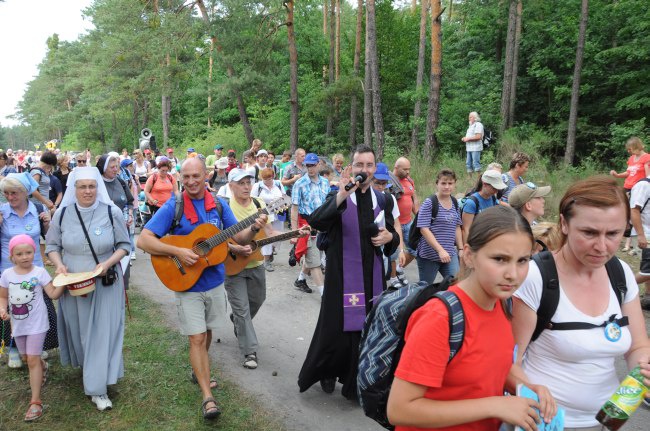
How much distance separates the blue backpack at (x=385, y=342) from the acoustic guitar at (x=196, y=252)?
2.47 meters

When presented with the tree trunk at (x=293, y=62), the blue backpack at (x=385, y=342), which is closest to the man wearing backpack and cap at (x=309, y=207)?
the blue backpack at (x=385, y=342)

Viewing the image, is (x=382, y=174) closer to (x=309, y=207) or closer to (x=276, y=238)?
(x=309, y=207)

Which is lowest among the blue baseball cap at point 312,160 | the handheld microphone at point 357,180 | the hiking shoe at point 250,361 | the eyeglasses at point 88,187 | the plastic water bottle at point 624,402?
the hiking shoe at point 250,361

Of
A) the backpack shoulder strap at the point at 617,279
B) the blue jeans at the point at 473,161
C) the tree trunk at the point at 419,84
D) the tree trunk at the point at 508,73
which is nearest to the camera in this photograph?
the backpack shoulder strap at the point at 617,279

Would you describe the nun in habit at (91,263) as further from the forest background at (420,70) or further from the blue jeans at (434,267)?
the forest background at (420,70)

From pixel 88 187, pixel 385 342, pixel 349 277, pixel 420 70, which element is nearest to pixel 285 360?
pixel 349 277

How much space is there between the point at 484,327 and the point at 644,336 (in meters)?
0.98

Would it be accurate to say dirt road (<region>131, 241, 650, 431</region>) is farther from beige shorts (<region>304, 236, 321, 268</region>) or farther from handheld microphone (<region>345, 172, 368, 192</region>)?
handheld microphone (<region>345, 172, 368, 192</region>)

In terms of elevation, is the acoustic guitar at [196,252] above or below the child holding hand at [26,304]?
above

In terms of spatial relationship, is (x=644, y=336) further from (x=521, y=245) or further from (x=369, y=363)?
(x=369, y=363)

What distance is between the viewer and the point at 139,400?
442cm

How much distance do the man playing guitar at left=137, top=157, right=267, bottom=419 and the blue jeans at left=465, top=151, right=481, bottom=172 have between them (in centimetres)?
1130

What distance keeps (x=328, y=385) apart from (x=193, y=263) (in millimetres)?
1678

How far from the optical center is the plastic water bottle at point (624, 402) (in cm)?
190
